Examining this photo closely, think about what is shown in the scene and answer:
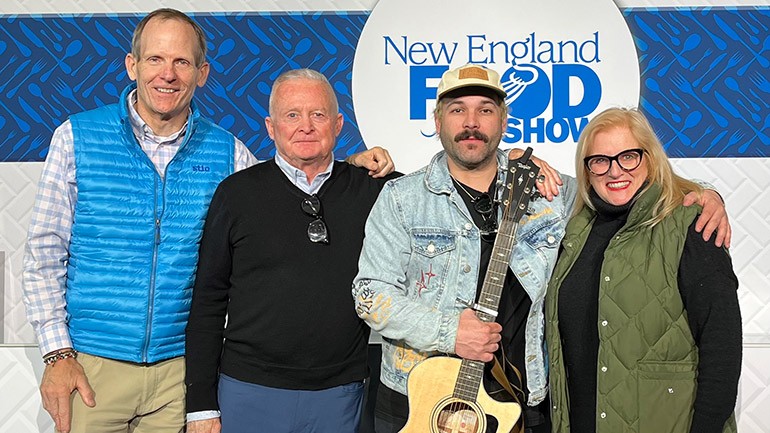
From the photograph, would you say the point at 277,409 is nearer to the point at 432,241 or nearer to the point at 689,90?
the point at 432,241

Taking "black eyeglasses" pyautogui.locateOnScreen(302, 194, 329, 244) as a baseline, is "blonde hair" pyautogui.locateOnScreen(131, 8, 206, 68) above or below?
above

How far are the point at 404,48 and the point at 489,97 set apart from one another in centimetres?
173

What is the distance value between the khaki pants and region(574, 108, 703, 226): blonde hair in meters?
1.53

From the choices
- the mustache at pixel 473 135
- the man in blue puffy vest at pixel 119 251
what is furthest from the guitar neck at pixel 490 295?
the man in blue puffy vest at pixel 119 251

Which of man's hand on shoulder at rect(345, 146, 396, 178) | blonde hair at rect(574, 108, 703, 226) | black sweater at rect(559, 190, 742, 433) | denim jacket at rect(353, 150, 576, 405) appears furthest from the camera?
man's hand on shoulder at rect(345, 146, 396, 178)

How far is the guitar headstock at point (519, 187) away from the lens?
2.59 metres

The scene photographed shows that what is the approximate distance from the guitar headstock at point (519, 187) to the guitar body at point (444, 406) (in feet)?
1.64

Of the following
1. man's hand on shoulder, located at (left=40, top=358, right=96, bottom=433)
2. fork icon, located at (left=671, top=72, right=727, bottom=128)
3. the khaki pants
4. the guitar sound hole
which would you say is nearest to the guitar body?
the guitar sound hole

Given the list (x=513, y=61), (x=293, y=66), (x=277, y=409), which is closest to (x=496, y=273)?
(x=277, y=409)

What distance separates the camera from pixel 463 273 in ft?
8.54

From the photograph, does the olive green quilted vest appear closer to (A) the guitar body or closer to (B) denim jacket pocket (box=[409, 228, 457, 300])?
(A) the guitar body

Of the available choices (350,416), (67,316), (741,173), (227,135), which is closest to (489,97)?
(227,135)

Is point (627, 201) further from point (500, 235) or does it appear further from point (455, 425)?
point (455, 425)

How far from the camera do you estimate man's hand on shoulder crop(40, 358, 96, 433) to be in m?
A: 2.69
